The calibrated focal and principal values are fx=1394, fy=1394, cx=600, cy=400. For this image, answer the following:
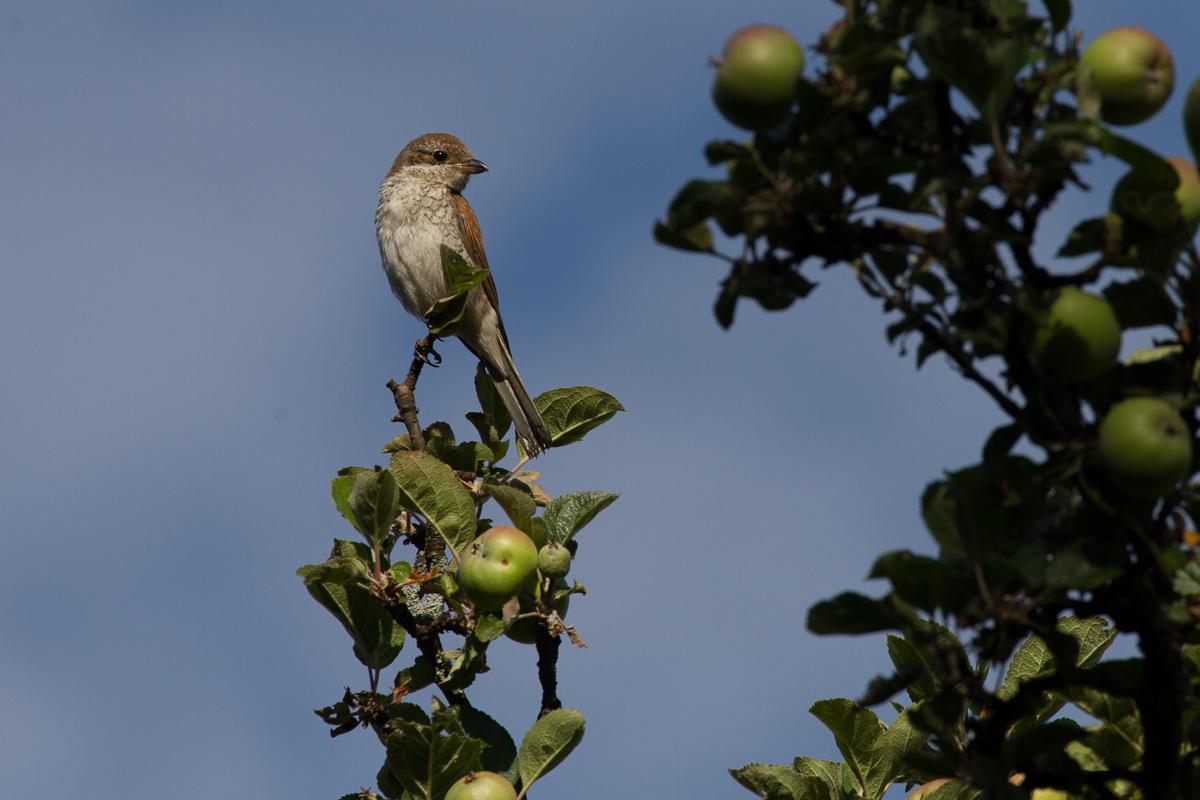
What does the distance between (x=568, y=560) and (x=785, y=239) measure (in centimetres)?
221

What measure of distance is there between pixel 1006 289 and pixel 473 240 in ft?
29.3

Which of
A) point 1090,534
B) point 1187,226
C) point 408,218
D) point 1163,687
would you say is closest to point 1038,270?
point 1187,226

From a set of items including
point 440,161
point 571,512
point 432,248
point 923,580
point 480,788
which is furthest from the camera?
point 440,161

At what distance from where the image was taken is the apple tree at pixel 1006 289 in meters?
2.42

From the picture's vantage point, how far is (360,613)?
4.73 meters

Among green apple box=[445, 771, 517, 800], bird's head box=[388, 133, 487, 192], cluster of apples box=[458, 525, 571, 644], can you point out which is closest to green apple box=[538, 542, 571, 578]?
cluster of apples box=[458, 525, 571, 644]

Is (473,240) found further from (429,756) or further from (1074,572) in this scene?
(1074,572)

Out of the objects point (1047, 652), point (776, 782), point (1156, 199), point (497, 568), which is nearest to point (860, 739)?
point (776, 782)

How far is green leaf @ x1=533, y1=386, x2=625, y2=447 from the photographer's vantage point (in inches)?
211

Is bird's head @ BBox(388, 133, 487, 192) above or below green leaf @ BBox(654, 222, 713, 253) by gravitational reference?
above

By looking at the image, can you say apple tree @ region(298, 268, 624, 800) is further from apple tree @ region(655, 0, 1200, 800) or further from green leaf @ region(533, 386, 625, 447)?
apple tree @ region(655, 0, 1200, 800)

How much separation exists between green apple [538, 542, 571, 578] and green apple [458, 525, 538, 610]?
0.14ft

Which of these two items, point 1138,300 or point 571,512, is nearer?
point 1138,300

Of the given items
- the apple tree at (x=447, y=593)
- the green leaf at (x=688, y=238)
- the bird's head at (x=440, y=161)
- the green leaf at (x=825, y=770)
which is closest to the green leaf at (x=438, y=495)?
the apple tree at (x=447, y=593)
